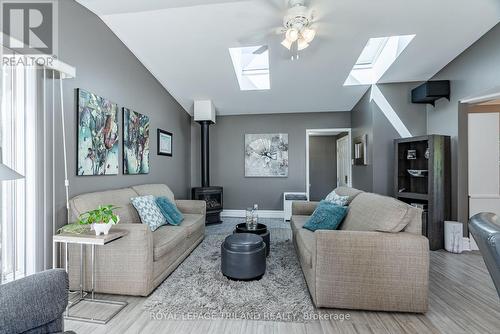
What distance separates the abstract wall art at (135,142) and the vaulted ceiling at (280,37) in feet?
3.02

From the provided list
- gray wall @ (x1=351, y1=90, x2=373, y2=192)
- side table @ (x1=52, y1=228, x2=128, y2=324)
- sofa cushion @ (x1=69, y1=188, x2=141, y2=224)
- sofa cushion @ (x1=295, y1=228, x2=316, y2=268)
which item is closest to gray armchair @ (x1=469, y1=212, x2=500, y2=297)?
sofa cushion @ (x1=295, y1=228, x2=316, y2=268)

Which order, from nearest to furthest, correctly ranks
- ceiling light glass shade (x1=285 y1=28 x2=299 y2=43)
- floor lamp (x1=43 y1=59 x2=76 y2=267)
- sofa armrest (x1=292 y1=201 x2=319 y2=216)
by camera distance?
floor lamp (x1=43 y1=59 x2=76 y2=267), ceiling light glass shade (x1=285 y1=28 x2=299 y2=43), sofa armrest (x1=292 y1=201 x2=319 y2=216)

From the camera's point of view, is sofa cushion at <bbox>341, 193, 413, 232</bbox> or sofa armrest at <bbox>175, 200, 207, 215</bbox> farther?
sofa armrest at <bbox>175, 200, 207, 215</bbox>

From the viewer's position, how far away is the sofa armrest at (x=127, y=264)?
2.04m

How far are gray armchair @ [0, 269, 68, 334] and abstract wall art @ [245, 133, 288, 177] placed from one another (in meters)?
4.57

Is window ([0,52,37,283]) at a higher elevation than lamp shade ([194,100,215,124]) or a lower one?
lower

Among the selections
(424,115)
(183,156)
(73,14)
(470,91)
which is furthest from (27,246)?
(424,115)

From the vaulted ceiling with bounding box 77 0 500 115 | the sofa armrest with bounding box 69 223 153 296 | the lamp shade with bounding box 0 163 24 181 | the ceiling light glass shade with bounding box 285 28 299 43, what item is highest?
the vaulted ceiling with bounding box 77 0 500 115

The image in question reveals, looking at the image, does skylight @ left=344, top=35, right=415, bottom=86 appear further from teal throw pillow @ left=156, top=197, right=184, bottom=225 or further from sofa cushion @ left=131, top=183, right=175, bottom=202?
sofa cushion @ left=131, top=183, right=175, bottom=202

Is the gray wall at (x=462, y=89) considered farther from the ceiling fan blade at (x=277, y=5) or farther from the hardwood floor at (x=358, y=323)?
the ceiling fan blade at (x=277, y=5)

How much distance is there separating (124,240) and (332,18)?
3.23m

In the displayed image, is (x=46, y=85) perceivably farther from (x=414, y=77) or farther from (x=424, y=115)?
(x=424, y=115)

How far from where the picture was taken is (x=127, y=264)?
2051 mm

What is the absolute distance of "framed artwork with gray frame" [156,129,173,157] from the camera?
4.10 m
